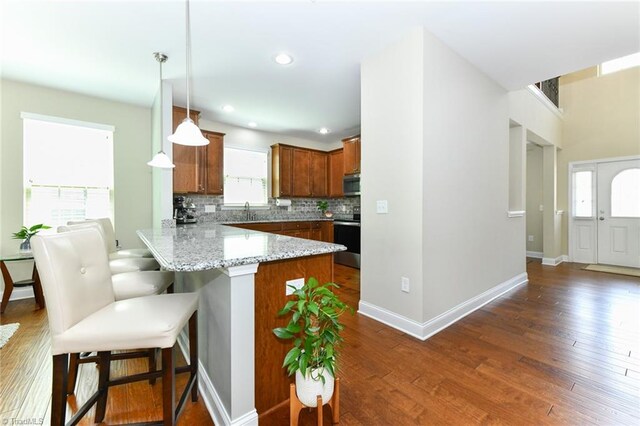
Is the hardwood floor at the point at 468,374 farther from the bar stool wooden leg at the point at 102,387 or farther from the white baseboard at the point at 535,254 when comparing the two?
the white baseboard at the point at 535,254

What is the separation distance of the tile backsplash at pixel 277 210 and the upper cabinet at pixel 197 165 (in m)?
0.37

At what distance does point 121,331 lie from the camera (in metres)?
1.03

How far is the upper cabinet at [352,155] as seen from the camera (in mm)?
5117

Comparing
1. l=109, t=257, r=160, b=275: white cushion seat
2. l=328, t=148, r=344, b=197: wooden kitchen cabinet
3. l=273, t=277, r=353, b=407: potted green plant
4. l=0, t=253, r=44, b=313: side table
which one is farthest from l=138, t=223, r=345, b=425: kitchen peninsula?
l=328, t=148, r=344, b=197: wooden kitchen cabinet

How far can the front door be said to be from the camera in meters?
4.52

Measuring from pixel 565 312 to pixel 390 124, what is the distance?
2.70 metres

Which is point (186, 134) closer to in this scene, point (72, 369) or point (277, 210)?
point (72, 369)

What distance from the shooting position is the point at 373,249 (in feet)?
8.80

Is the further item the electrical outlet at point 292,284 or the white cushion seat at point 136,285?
the white cushion seat at point 136,285

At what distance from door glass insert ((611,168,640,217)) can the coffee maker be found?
286 inches

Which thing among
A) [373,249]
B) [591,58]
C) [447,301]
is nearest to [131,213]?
[373,249]

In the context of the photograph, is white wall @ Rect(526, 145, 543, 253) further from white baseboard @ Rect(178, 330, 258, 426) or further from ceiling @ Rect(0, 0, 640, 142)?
white baseboard @ Rect(178, 330, 258, 426)

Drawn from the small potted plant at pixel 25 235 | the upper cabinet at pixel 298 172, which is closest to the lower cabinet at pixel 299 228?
the upper cabinet at pixel 298 172

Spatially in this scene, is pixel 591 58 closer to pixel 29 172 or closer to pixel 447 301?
pixel 447 301
